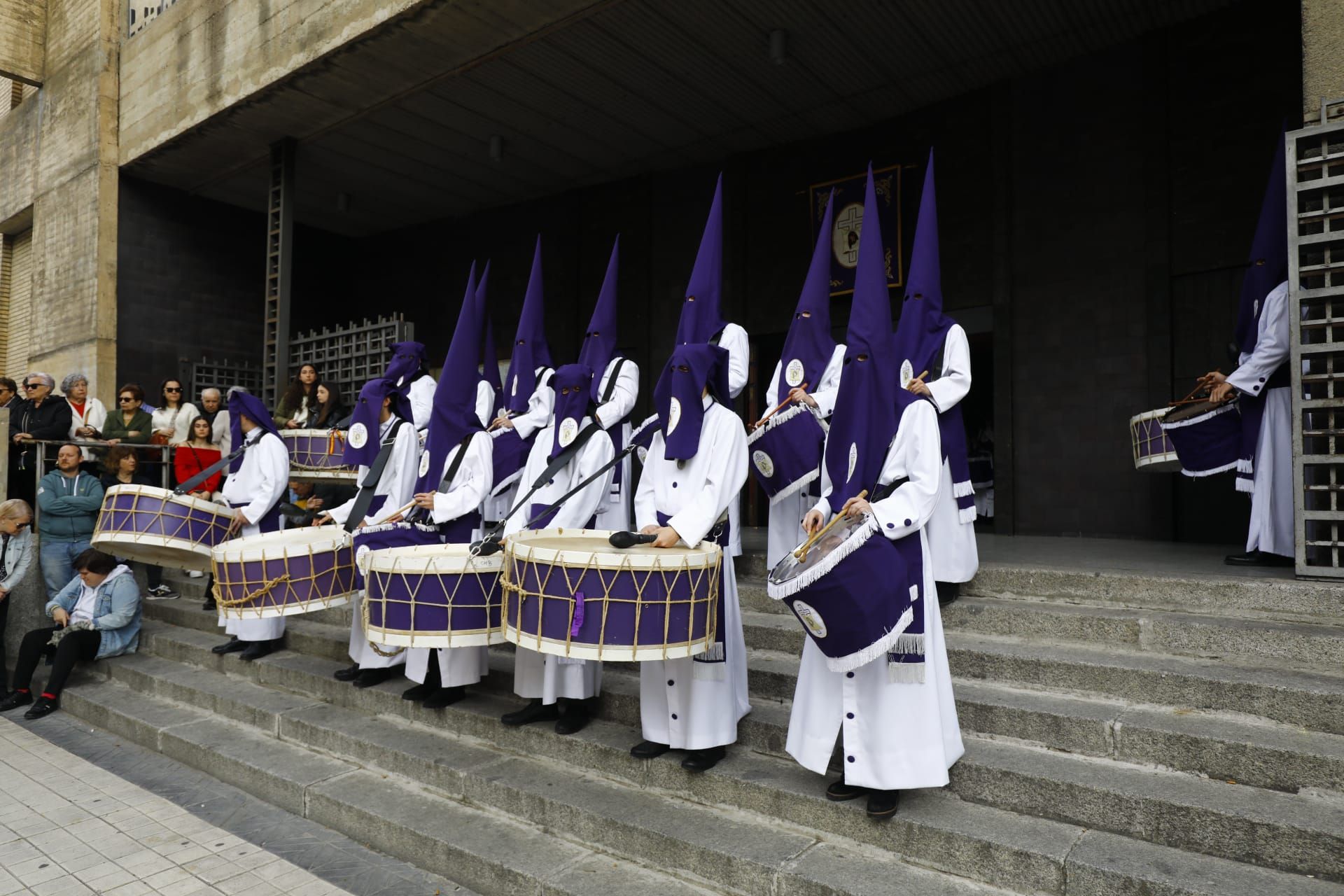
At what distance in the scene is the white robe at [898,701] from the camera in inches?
128

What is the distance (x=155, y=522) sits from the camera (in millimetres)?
5297

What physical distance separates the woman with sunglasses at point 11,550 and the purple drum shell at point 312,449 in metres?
2.00

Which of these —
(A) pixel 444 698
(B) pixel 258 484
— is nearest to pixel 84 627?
(B) pixel 258 484

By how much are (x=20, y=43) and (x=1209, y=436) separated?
14.6m

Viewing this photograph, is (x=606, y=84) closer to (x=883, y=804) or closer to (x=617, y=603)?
(x=617, y=603)

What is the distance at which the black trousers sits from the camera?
666 cm

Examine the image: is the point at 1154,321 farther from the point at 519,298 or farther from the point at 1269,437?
the point at 519,298

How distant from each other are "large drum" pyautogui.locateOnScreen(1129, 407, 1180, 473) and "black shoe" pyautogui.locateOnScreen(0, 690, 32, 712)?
312 inches

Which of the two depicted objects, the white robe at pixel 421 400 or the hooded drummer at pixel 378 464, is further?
the white robe at pixel 421 400

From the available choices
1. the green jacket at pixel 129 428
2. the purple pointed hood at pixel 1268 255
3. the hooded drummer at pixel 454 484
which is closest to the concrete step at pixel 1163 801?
the hooded drummer at pixel 454 484

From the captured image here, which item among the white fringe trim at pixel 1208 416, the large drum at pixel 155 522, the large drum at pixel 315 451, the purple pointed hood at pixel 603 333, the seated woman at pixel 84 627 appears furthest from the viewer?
the large drum at pixel 315 451

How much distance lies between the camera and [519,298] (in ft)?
38.8

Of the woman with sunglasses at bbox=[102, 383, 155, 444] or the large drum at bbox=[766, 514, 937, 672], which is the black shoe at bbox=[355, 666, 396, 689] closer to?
the large drum at bbox=[766, 514, 937, 672]

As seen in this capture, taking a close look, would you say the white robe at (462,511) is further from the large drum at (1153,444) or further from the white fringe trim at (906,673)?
the large drum at (1153,444)
